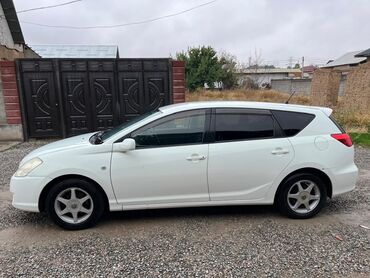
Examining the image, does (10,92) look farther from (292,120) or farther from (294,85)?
(294,85)

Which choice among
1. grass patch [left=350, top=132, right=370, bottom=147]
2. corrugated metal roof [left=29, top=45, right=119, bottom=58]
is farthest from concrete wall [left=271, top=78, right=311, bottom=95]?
grass patch [left=350, top=132, right=370, bottom=147]

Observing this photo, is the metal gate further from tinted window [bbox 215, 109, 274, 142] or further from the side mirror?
the side mirror

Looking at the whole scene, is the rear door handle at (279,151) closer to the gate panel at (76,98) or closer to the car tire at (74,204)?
the car tire at (74,204)

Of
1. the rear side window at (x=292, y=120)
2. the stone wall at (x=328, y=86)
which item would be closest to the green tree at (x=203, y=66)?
the stone wall at (x=328, y=86)

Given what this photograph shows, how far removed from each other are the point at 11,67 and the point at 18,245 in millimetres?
6773

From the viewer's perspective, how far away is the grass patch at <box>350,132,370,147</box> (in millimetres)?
8290

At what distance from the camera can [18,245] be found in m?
3.20

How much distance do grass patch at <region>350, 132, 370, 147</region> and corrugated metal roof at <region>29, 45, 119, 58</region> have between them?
17042 mm

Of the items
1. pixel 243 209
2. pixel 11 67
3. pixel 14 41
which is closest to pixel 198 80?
pixel 14 41

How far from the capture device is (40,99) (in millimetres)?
8648

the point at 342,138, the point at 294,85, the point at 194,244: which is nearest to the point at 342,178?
the point at 342,138

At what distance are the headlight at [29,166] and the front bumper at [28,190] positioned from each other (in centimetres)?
6

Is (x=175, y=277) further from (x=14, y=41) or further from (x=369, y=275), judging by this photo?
(x=14, y=41)

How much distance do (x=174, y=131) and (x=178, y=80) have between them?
575 centimetres
